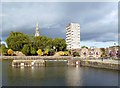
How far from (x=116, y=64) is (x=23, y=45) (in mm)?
101076

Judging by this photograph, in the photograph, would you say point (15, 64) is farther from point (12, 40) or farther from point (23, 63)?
point (12, 40)

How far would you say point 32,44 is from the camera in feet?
534

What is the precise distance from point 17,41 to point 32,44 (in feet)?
32.4

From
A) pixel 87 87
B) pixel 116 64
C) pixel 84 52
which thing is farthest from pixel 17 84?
pixel 84 52

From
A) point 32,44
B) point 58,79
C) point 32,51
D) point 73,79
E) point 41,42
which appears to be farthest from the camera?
point 41,42

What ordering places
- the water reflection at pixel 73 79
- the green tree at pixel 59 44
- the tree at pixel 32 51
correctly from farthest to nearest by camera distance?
the green tree at pixel 59 44 < the tree at pixel 32 51 < the water reflection at pixel 73 79

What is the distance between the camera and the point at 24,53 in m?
154

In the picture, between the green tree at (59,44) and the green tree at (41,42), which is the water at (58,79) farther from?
the green tree at (59,44)

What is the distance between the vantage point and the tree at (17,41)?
6250 inches

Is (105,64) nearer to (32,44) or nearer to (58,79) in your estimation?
(58,79)

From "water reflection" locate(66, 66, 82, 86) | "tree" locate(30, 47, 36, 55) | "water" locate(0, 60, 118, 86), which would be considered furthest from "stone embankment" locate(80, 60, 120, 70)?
"tree" locate(30, 47, 36, 55)

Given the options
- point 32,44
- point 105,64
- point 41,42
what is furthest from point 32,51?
point 105,64

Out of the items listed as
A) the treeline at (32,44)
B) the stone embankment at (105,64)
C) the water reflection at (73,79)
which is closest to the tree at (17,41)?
the treeline at (32,44)

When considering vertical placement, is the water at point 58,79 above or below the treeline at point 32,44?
below
